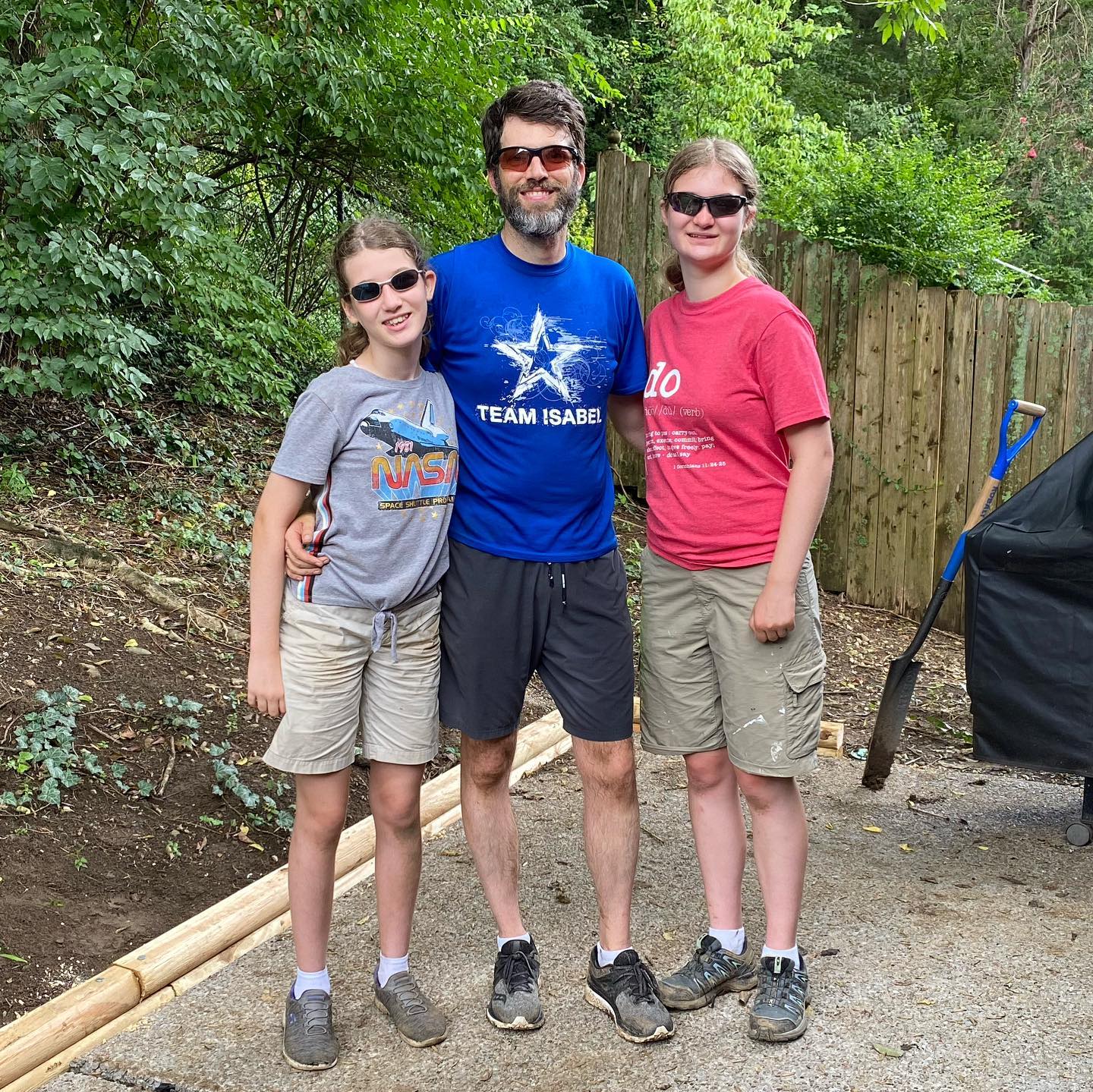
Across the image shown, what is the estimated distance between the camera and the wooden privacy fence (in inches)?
251

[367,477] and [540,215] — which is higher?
[540,215]

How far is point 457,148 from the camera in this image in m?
7.50

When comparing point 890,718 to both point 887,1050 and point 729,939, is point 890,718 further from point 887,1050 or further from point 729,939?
point 887,1050

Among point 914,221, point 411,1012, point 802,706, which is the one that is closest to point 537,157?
point 802,706

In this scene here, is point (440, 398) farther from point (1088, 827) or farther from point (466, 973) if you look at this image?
point (1088, 827)

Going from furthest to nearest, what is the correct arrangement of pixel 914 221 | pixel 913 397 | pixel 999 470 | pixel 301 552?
1. pixel 914 221
2. pixel 913 397
3. pixel 999 470
4. pixel 301 552

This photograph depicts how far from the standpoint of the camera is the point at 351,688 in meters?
2.80

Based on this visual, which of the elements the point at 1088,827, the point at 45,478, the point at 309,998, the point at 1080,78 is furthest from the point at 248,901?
the point at 1080,78

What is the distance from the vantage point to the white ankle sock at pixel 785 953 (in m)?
2.99

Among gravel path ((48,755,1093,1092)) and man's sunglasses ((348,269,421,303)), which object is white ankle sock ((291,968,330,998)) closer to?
gravel path ((48,755,1093,1092))

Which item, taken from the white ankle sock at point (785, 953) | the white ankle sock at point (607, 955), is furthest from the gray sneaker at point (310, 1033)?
the white ankle sock at point (785, 953)

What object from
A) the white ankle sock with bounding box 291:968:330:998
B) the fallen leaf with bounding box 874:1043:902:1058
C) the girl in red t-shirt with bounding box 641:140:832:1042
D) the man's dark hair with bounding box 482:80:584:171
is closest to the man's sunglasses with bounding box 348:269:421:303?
the man's dark hair with bounding box 482:80:584:171

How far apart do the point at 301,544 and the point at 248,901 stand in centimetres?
124

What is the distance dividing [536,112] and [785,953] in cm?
210
